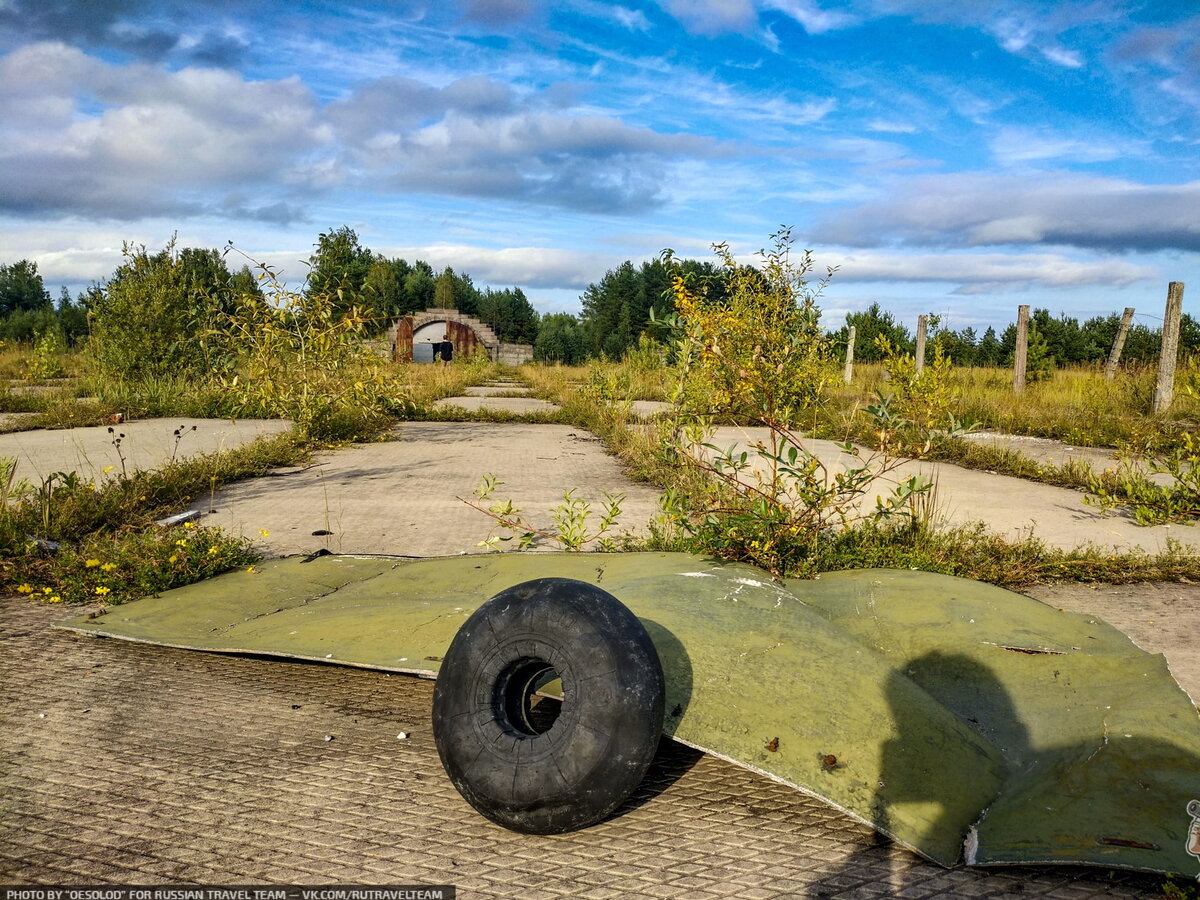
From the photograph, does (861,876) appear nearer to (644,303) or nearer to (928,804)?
(928,804)

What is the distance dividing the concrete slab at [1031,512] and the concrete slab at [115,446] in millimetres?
6024

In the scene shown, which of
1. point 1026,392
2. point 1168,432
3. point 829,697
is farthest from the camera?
point 1026,392

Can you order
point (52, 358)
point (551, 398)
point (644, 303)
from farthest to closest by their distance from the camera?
point (644, 303) < point (52, 358) < point (551, 398)

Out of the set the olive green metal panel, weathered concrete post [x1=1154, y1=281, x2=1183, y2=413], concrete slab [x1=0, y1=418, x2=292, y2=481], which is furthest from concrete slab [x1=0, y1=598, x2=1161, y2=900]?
weathered concrete post [x1=1154, y1=281, x2=1183, y2=413]

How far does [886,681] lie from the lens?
2854 mm

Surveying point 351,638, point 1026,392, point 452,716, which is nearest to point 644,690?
point 452,716

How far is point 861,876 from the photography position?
2.21 m

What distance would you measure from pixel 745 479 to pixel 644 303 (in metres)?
47.0

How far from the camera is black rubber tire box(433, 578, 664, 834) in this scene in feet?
7.63

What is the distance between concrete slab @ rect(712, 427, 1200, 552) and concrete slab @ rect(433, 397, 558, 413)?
7.87m

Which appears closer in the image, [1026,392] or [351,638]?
[351,638]

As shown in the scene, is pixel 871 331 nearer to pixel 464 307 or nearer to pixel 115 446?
pixel 115 446

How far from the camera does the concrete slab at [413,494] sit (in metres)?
5.68

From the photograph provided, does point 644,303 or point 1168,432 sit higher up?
point 644,303
